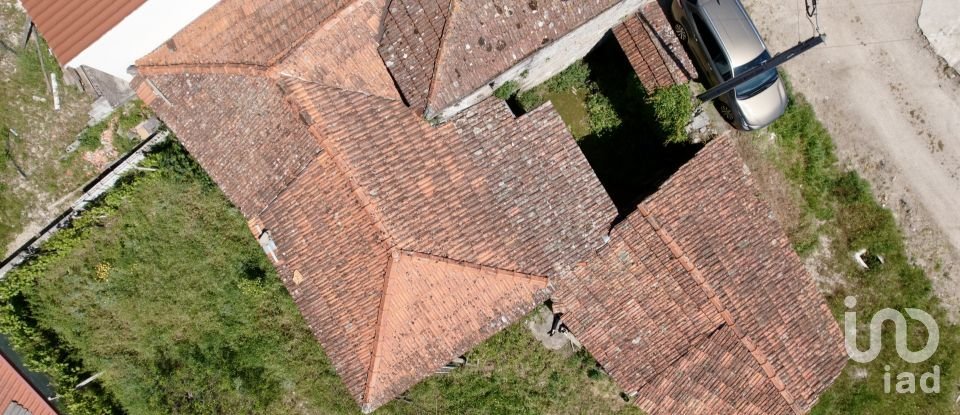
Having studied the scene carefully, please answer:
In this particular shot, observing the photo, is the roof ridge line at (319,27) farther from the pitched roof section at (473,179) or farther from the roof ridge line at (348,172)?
the pitched roof section at (473,179)

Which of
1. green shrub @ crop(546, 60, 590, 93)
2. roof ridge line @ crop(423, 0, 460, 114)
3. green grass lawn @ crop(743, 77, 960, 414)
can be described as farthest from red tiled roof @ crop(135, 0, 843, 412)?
green grass lawn @ crop(743, 77, 960, 414)

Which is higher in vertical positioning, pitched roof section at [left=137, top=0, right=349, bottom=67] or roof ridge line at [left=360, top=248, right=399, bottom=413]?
pitched roof section at [left=137, top=0, right=349, bottom=67]

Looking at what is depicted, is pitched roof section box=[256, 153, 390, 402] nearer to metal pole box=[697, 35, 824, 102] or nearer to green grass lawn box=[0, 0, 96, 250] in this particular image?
green grass lawn box=[0, 0, 96, 250]

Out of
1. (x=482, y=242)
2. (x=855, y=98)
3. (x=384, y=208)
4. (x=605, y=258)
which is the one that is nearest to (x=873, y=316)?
(x=855, y=98)

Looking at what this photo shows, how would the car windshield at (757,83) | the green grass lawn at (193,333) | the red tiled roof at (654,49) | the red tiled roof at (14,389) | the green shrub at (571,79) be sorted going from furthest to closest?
1. the green grass lawn at (193,333)
2. the green shrub at (571,79)
3. the red tiled roof at (14,389)
4. the car windshield at (757,83)
5. the red tiled roof at (654,49)

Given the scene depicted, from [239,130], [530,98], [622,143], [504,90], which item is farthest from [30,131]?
[622,143]

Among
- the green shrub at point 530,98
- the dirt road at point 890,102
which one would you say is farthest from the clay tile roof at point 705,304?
the dirt road at point 890,102
